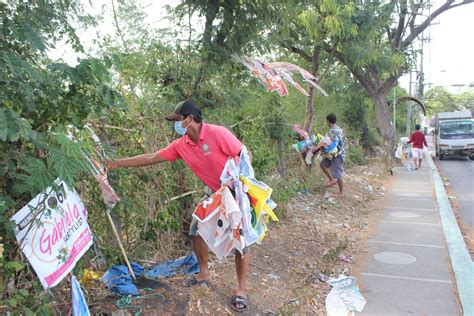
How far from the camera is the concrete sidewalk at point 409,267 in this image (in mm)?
4211

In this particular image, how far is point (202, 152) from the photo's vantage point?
3.54m

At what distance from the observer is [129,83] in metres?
4.18

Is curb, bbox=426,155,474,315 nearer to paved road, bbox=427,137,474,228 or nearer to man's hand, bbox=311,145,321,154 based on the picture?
paved road, bbox=427,137,474,228

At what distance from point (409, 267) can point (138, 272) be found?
3.49 meters

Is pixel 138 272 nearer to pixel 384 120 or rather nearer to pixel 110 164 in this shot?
pixel 110 164

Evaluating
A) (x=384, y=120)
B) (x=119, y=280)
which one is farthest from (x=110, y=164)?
(x=384, y=120)

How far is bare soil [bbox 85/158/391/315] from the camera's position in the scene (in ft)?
11.1

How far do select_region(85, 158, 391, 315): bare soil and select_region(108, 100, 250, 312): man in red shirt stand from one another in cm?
29

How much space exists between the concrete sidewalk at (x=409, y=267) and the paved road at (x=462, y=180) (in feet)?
2.99

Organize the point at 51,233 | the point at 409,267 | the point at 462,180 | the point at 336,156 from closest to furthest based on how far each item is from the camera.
Answer: the point at 51,233 < the point at 409,267 < the point at 336,156 < the point at 462,180

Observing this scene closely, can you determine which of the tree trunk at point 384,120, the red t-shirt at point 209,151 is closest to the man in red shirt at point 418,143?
the tree trunk at point 384,120

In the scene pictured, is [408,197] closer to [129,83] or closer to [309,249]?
[309,249]

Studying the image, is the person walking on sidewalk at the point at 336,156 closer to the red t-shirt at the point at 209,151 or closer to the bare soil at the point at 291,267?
the bare soil at the point at 291,267

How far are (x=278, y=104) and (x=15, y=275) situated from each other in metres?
4.84
